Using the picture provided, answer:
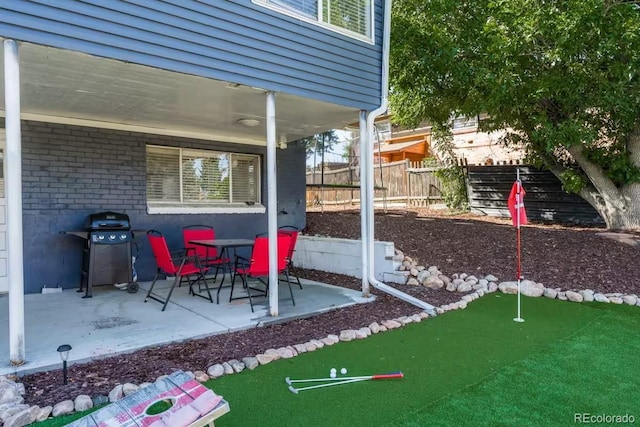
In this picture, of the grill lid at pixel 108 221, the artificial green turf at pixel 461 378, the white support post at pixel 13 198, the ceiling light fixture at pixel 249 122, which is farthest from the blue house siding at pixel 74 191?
the artificial green turf at pixel 461 378

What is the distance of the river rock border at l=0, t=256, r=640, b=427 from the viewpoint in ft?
8.02

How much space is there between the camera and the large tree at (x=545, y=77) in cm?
586

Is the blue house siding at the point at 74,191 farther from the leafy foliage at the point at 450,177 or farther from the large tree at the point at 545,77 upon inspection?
the leafy foliage at the point at 450,177

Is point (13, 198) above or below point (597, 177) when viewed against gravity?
below

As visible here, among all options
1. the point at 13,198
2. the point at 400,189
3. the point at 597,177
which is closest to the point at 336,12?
the point at 13,198

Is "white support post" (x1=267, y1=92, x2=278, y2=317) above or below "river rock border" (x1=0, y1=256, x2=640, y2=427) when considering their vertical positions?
above

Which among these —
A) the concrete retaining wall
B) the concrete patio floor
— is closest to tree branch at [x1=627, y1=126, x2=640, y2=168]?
the concrete retaining wall

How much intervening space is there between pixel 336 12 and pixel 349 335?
152 inches

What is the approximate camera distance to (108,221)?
5.62 meters

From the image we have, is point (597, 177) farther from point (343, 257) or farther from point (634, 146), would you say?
point (343, 257)

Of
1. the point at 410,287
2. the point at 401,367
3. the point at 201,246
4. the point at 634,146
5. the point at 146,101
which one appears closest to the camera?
the point at 401,367

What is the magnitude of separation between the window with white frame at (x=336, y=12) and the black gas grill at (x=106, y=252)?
344 cm

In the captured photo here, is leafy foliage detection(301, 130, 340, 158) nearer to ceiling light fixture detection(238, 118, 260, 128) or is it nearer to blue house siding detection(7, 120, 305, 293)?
ceiling light fixture detection(238, 118, 260, 128)

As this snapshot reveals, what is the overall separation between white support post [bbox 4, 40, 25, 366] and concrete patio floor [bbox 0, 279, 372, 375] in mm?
262
